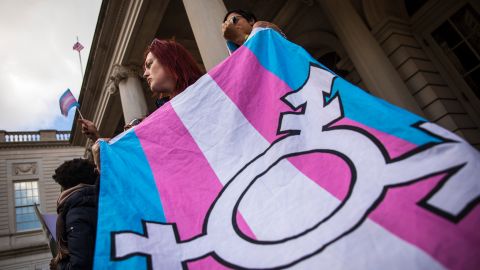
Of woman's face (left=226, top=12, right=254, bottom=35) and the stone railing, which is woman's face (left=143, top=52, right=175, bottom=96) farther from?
the stone railing

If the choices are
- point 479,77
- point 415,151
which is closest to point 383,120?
point 415,151

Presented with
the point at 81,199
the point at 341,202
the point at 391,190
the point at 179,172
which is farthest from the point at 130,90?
the point at 391,190

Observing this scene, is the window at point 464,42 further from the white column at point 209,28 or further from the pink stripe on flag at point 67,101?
the pink stripe on flag at point 67,101

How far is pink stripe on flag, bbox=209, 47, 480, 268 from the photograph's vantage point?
0.71m

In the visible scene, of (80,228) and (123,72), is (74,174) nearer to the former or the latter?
(80,228)

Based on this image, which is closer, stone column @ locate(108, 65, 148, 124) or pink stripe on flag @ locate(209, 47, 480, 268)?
pink stripe on flag @ locate(209, 47, 480, 268)

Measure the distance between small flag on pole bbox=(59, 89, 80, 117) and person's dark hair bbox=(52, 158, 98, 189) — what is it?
1450mm

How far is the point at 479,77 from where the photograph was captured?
504cm

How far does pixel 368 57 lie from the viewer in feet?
15.9

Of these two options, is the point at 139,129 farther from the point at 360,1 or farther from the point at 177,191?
the point at 360,1

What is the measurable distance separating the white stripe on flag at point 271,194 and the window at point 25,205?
2378 centimetres

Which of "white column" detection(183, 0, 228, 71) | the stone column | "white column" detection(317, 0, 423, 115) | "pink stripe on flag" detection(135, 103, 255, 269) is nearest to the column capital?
the stone column

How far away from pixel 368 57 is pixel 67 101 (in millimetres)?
4612

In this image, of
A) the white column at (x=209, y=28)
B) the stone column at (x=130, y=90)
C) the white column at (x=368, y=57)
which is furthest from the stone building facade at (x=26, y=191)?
the white column at (x=368, y=57)
